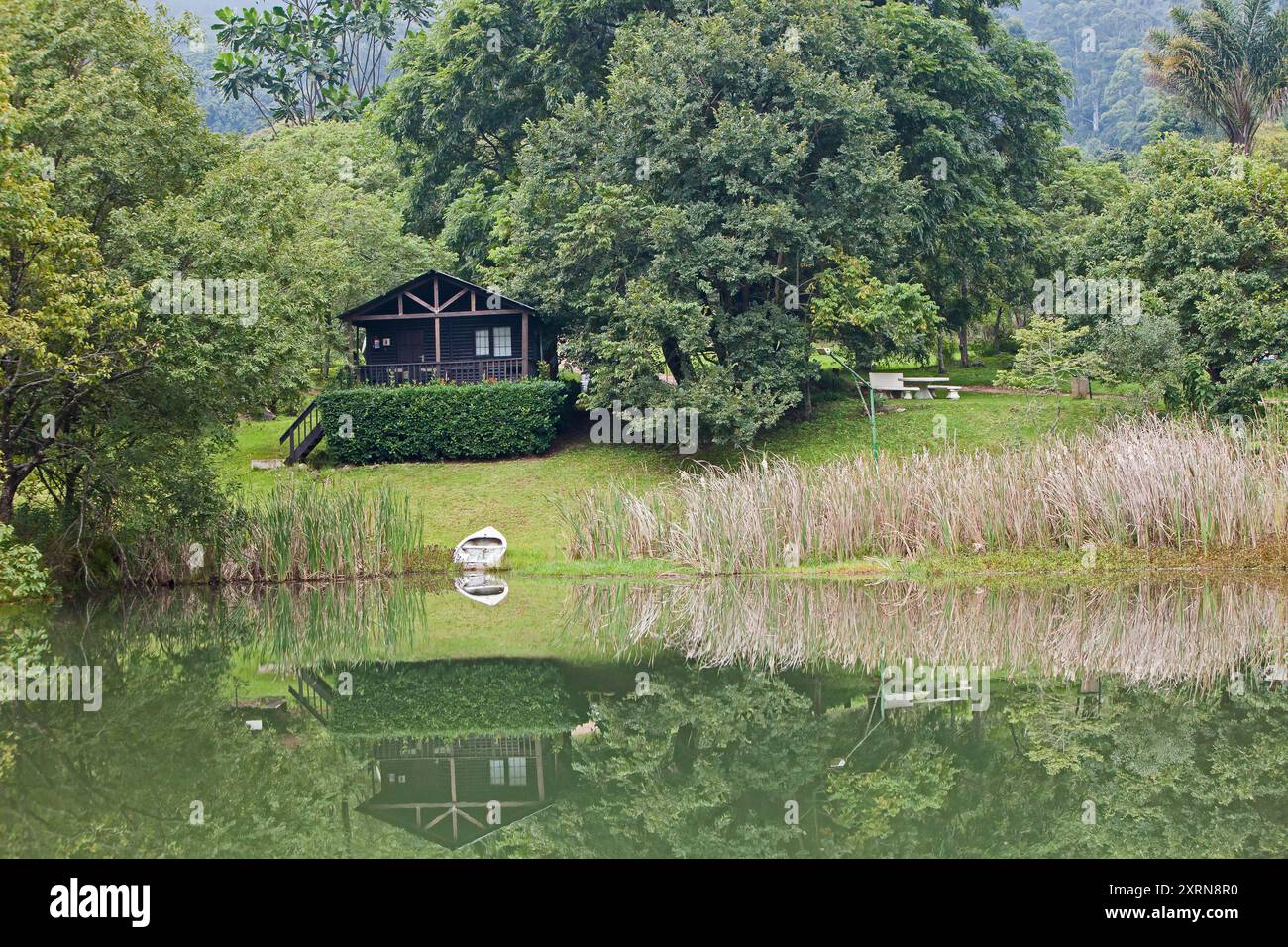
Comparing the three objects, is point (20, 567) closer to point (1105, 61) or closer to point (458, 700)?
point (458, 700)

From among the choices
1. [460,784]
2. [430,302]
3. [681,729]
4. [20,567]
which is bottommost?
[460,784]

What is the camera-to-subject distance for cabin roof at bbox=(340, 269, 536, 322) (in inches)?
1320

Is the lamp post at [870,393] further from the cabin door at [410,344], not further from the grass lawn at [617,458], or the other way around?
the cabin door at [410,344]

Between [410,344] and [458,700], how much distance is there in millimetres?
23385

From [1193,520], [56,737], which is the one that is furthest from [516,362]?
[56,737]

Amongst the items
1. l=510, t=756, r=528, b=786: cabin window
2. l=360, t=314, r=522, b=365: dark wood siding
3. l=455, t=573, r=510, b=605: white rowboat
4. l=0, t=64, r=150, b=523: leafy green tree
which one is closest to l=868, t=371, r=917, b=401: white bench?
l=360, t=314, r=522, b=365: dark wood siding

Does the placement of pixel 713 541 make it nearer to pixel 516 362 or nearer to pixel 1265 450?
pixel 1265 450

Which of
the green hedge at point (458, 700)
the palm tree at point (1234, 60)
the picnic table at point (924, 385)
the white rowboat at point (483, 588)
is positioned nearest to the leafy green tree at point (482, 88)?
the picnic table at point (924, 385)

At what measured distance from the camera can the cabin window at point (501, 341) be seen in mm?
35688

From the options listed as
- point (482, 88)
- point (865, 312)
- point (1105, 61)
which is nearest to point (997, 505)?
point (865, 312)

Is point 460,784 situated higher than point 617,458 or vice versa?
point 617,458

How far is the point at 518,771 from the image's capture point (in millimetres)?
11070

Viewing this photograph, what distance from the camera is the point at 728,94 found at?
30281mm

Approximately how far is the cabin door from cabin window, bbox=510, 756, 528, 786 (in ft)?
83.7
